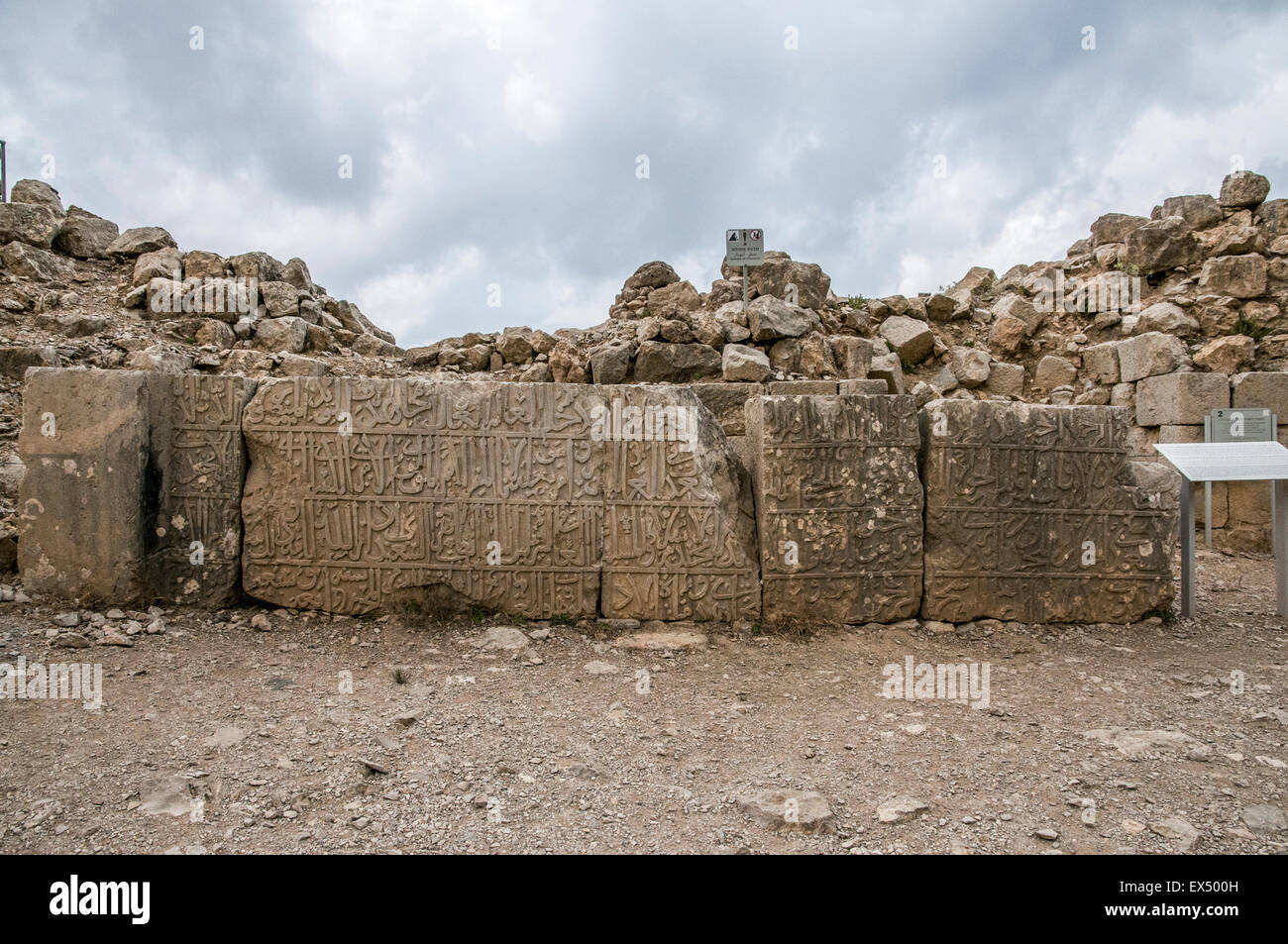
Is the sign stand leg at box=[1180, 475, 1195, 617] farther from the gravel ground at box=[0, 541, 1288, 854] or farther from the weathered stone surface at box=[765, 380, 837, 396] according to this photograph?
the weathered stone surface at box=[765, 380, 837, 396]

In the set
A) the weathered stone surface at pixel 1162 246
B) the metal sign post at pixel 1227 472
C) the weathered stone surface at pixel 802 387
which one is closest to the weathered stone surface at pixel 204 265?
the weathered stone surface at pixel 802 387

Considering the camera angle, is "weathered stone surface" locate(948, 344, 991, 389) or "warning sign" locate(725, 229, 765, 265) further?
"warning sign" locate(725, 229, 765, 265)

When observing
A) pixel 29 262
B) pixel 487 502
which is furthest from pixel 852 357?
pixel 29 262

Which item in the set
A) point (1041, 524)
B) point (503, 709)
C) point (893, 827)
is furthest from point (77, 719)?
point (1041, 524)

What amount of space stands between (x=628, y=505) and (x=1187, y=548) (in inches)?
150

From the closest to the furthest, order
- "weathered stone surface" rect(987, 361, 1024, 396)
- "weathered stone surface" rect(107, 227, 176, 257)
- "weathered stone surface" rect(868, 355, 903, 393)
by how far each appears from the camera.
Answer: "weathered stone surface" rect(868, 355, 903, 393) < "weathered stone surface" rect(987, 361, 1024, 396) < "weathered stone surface" rect(107, 227, 176, 257)

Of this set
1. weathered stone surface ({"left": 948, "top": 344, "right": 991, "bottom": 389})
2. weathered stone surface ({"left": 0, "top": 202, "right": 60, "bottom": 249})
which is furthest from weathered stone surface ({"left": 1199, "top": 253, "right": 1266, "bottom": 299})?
weathered stone surface ({"left": 0, "top": 202, "right": 60, "bottom": 249})

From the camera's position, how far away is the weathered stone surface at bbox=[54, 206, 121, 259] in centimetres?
966

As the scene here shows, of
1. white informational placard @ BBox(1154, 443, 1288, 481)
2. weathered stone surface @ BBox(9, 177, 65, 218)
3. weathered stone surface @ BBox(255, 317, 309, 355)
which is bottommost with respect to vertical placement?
white informational placard @ BBox(1154, 443, 1288, 481)

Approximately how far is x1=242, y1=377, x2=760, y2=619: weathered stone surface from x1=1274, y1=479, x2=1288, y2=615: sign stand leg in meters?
3.70

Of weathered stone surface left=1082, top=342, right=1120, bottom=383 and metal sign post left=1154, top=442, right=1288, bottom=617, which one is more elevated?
weathered stone surface left=1082, top=342, right=1120, bottom=383

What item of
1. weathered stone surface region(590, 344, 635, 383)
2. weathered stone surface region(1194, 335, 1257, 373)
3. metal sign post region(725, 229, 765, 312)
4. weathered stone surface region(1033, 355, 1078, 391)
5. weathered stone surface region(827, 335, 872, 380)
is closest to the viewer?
weathered stone surface region(1194, 335, 1257, 373)

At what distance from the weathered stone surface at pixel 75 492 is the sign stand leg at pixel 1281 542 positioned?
7.55 metres

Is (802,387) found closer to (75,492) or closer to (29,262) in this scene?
(75,492)
